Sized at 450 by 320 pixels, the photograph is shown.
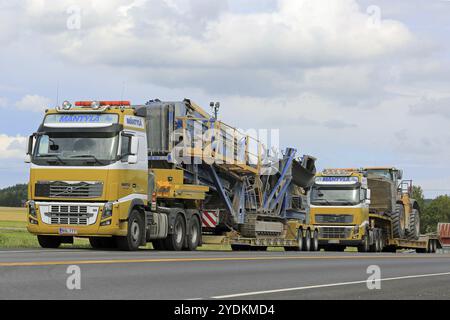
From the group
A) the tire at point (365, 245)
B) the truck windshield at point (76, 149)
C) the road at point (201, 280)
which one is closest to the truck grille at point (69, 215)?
the truck windshield at point (76, 149)

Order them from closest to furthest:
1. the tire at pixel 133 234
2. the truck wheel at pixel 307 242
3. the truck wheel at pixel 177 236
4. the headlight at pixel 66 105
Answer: the tire at pixel 133 234
the headlight at pixel 66 105
the truck wheel at pixel 177 236
the truck wheel at pixel 307 242

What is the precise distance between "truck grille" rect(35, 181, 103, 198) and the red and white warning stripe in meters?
6.28

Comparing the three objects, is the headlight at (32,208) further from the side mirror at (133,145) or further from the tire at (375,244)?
the tire at (375,244)

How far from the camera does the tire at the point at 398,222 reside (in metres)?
42.3

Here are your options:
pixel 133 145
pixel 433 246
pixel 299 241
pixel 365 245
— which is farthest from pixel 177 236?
pixel 433 246

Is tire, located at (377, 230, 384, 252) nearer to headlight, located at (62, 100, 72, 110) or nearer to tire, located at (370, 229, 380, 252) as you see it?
tire, located at (370, 229, 380, 252)

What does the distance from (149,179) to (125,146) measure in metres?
1.97

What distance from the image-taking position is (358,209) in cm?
3903

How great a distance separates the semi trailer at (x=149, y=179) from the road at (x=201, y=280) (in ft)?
14.3

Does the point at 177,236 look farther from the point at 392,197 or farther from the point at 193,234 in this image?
the point at 392,197

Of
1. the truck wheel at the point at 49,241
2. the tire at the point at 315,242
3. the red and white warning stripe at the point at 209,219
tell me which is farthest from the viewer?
the tire at the point at 315,242

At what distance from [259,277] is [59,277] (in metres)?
3.45

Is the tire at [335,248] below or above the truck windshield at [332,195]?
below

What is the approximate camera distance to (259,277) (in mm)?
14945
